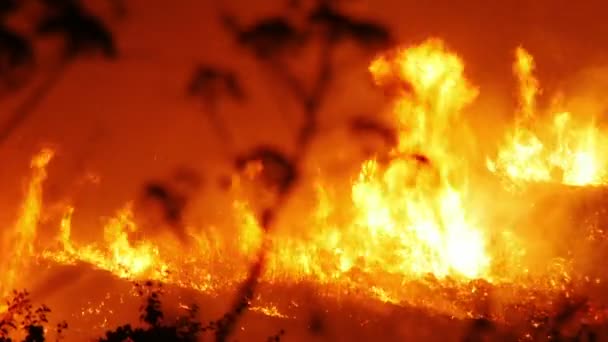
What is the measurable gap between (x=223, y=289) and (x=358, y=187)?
5.84 m

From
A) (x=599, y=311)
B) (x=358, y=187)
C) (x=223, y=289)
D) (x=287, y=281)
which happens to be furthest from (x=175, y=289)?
(x=599, y=311)

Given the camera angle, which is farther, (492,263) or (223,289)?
(492,263)

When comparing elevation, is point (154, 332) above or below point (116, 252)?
below

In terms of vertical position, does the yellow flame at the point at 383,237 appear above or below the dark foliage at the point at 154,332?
above

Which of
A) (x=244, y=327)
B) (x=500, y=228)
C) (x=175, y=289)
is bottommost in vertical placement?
(x=244, y=327)

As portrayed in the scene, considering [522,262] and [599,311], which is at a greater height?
[522,262]

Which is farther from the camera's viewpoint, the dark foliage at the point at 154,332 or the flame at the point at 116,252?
the flame at the point at 116,252

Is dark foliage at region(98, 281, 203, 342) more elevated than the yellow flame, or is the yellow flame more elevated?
the yellow flame

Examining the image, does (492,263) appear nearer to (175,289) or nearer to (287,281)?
(287,281)

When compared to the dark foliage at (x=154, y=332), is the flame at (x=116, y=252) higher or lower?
higher

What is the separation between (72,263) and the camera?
20344 mm

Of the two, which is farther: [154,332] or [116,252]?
[116,252]

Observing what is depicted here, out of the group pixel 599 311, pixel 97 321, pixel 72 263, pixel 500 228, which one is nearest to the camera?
pixel 599 311

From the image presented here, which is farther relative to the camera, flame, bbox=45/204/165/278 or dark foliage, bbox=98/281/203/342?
flame, bbox=45/204/165/278
